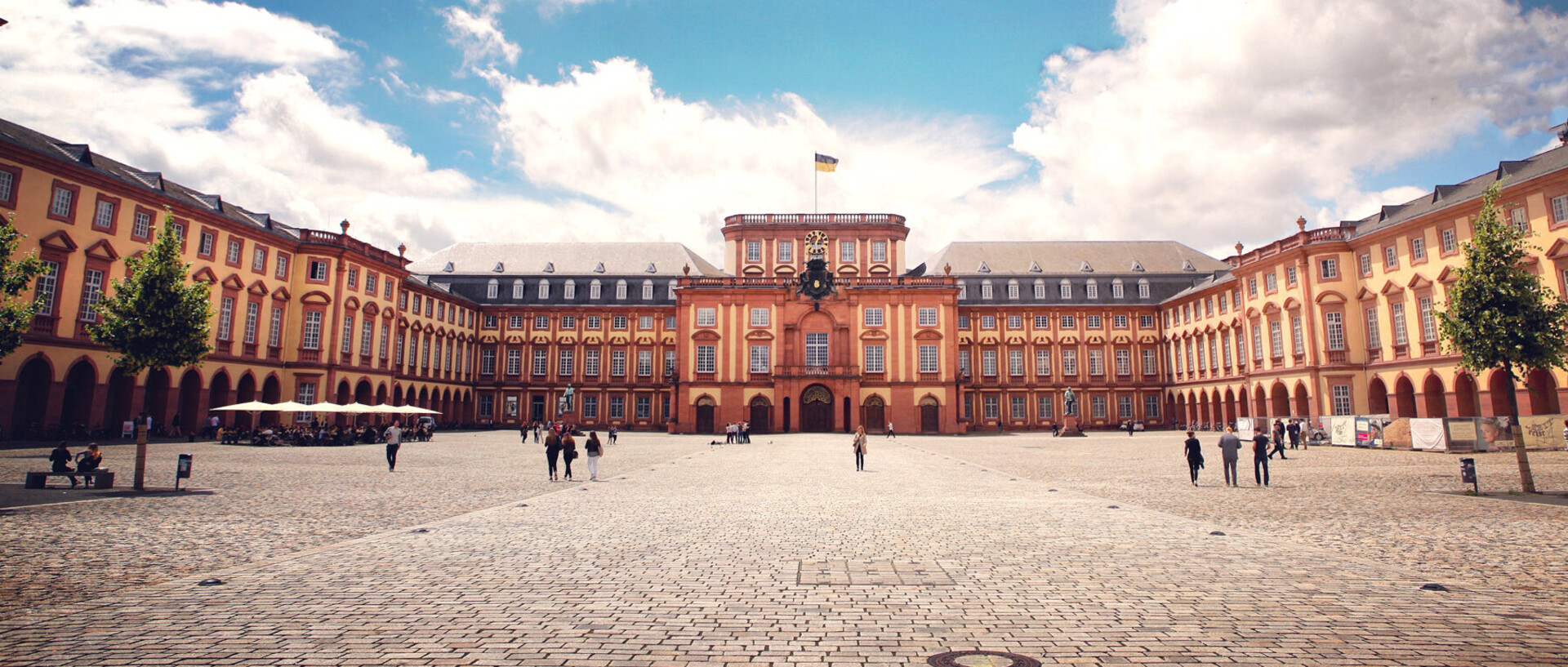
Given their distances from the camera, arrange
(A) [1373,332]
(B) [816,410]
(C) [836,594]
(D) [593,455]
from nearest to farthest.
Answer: (C) [836,594], (D) [593,455], (A) [1373,332], (B) [816,410]

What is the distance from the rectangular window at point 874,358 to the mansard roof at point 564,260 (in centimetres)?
2086

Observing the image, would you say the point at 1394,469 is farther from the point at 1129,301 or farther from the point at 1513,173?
the point at 1129,301

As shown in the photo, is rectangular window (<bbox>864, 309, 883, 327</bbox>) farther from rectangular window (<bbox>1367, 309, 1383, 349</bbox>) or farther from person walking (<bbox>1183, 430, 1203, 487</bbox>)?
person walking (<bbox>1183, 430, 1203, 487</bbox>)

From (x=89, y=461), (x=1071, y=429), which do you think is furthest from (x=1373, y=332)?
(x=89, y=461)

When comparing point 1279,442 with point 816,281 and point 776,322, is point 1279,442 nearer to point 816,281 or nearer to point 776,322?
point 816,281

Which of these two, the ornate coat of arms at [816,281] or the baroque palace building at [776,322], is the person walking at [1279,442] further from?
the ornate coat of arms at [816,281]

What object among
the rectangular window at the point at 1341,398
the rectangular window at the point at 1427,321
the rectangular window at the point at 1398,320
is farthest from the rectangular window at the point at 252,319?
the rectangular window at the point at 1398,320

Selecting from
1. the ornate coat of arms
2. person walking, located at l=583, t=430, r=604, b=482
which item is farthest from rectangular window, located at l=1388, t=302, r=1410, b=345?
person walking, located at l=583, t=430, r=604, b=482

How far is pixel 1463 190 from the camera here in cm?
3969

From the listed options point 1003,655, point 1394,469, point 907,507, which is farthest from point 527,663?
point 1394,469

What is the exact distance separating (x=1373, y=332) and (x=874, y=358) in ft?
106

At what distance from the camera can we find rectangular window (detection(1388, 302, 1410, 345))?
139 feet

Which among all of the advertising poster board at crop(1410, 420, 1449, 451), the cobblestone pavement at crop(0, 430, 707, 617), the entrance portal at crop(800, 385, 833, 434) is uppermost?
the entrance portal at crop(800, 385, 833, 434)

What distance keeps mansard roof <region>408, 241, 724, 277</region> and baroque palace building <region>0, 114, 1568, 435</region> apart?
1.06 feet
